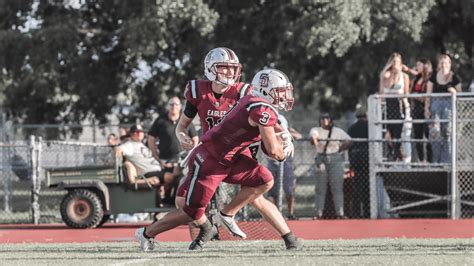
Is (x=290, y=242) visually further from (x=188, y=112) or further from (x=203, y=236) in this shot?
(x=188, y=112)

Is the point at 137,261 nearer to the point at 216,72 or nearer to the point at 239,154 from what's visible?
the point at 239,154

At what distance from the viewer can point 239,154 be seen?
33.9ft

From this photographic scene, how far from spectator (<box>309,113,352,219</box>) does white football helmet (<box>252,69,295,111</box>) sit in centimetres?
798

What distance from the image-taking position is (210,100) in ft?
36.3

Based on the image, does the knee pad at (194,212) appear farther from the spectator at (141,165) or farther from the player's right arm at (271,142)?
the spectator at (141,165)

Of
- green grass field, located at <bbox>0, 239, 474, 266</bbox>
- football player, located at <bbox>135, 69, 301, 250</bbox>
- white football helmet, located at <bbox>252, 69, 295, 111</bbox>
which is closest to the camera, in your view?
green grass field, located at <bbox>0, 239, 474, 266</bbox>

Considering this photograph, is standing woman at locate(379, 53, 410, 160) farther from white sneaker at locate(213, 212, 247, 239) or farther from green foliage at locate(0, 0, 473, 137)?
white sneaker at locate(213, 212, 247, 239)

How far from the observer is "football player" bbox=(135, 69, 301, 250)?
9859mm

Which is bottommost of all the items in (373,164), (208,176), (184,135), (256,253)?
(256,253)

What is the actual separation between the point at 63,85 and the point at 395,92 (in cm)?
1070

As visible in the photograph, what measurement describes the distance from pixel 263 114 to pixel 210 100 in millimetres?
1428

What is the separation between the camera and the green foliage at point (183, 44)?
880 inches

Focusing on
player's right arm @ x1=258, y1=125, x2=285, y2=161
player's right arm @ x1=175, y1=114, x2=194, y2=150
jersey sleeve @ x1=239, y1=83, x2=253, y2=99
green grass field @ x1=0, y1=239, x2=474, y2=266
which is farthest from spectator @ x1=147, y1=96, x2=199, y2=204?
player's right arm @ x1=258, y1=125, x2=285, y2=161

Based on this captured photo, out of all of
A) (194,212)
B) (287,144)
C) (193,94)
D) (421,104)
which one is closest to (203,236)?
(194,212)
